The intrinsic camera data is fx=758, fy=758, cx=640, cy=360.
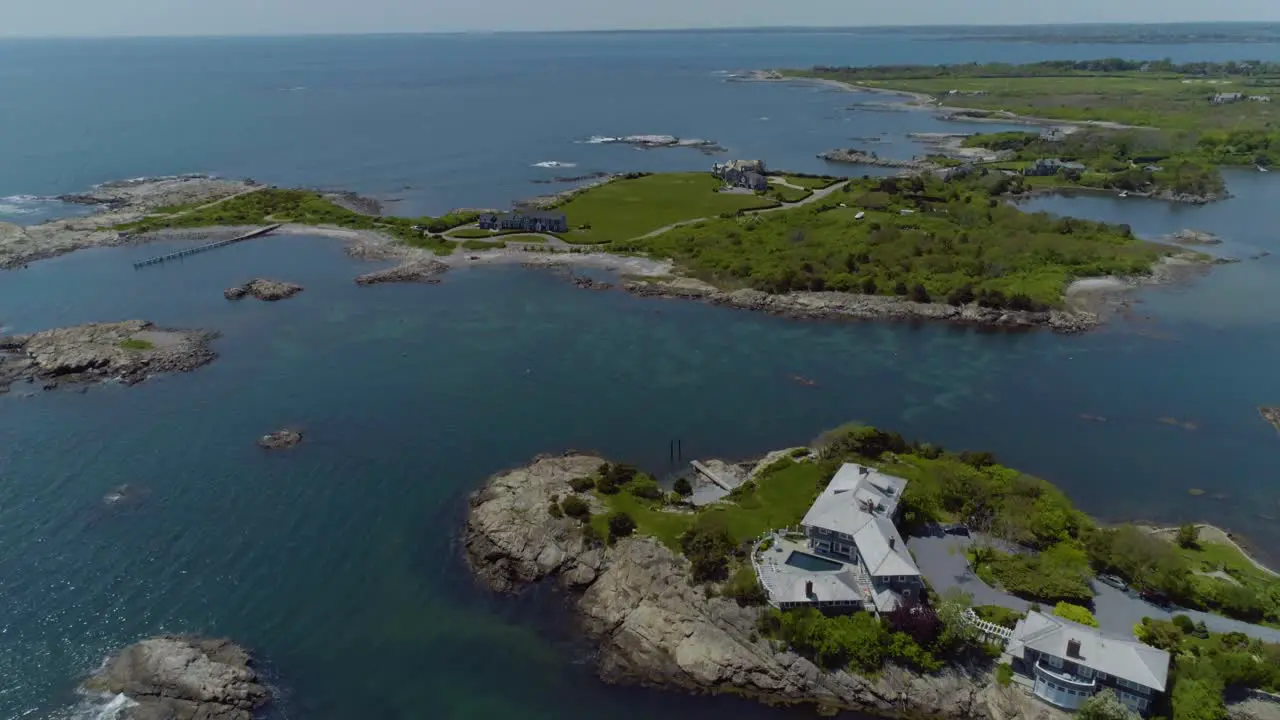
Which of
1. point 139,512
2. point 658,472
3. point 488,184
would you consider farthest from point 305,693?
point 488,184

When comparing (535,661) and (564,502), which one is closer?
(535,661)

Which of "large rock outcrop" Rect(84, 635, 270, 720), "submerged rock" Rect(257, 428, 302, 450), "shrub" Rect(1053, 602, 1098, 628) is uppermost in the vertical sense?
"shrub" Rect(1053, 602, 1098, 628)

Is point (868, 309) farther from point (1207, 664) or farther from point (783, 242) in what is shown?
point (1207, 664)

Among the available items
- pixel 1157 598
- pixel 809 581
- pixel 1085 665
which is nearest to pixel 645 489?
pixel 809 581

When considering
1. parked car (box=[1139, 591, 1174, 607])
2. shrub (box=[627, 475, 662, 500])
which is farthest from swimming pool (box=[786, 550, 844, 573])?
parked car (box=[1139, 591, 1174, 607])

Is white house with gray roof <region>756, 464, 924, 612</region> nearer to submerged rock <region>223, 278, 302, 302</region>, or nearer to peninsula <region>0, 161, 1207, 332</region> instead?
peninsula <region>0, 161, 1207, 332</region>

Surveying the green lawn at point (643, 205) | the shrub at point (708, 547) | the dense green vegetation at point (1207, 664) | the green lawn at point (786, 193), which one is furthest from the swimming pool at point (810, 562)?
the green lawn at point (786, 193)

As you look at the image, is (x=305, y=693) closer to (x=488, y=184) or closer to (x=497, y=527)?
(x=497, y=527)
